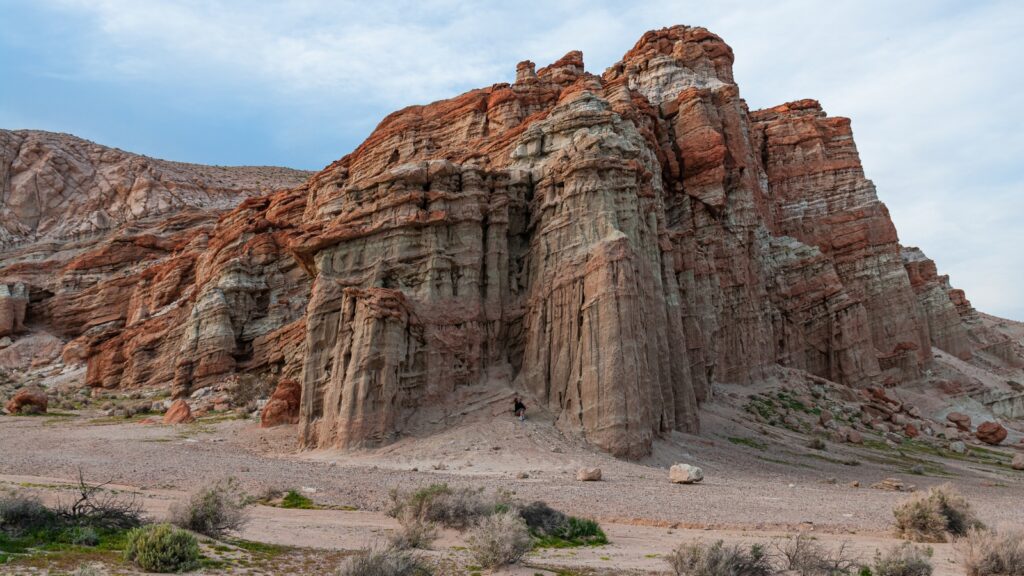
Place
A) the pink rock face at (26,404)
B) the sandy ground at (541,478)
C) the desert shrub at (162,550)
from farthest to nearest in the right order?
the pink rock face at (26,404), the sandy ground at (541,478), the desert shrub at (162,550)

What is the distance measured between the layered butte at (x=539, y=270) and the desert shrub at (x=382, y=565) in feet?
55.9

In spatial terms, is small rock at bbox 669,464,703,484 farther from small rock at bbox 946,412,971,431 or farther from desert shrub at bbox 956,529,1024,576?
small rock at bbox 946,412,971,431

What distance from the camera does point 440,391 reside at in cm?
2941

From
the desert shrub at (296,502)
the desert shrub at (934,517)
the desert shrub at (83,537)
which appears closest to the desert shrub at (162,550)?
the desert shrub at (83,537)

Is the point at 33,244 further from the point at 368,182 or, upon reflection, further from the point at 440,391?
the point at 440,391

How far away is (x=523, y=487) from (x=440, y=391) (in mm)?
9775

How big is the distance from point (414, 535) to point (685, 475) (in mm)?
12762

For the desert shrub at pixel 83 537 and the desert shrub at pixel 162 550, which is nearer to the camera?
the desert shrub at pixel 162 550

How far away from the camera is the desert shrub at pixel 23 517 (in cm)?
1084

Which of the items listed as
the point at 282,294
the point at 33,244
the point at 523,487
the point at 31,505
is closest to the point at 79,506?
the point at 31,505

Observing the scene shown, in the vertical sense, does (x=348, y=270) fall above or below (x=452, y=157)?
below

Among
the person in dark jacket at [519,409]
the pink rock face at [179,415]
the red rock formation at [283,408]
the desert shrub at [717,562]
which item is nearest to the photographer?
the desert shrub at [717,562]

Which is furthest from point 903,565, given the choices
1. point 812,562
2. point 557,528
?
point 557,528

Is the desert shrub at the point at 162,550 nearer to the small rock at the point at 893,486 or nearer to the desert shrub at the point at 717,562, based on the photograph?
the desert shrub at the point at 717,562
